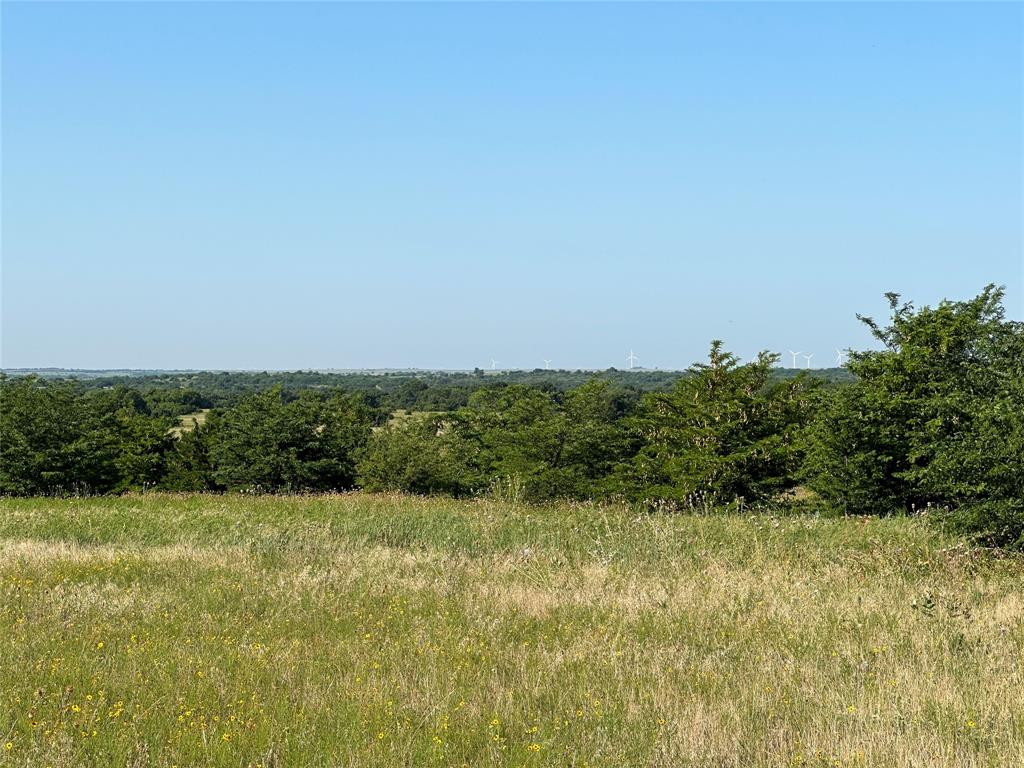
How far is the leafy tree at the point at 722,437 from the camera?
1201 inches

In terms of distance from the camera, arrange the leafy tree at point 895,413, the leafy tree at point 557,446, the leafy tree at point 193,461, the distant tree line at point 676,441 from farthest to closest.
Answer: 1. the leafy tree at point 193,461
2. the leafy tree at point 557,446
3. the leafy tree at point 895,413
4. the distant tree line at point 676,441

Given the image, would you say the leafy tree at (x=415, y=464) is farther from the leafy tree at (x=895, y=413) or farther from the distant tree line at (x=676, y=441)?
the leafy tree at (x=895, y=413)

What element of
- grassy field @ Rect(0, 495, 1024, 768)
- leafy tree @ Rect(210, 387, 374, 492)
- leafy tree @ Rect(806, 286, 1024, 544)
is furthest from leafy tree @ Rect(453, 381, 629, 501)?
grassy field @ Rect(0, 495, 1024, 768)

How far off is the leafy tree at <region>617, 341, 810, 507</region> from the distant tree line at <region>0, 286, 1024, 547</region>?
0.27 ft

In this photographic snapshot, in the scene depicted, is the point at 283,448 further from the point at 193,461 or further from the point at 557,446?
the point at 557,446

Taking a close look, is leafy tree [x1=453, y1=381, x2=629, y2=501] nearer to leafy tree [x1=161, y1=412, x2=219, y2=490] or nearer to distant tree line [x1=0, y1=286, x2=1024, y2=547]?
distant tree line [x1=0, y1=286, x2=1024, y2=547]

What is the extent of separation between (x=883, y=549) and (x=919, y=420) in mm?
13060

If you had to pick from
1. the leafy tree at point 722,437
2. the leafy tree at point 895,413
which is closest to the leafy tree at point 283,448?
the leafy tree at point 722,437

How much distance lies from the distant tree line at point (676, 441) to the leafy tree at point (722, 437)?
0.08 metres

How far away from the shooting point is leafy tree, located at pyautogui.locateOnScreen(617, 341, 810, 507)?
3052cm

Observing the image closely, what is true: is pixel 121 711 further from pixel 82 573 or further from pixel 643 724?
pixel 82 573

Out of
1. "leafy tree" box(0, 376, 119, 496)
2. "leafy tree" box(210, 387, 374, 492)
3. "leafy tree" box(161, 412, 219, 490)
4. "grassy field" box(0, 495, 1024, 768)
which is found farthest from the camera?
Result: "leafy tree" box(161, 412, 219, 490)

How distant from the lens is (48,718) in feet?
18.1

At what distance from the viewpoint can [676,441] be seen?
33.9m
